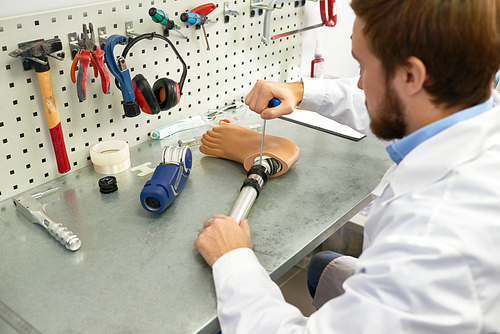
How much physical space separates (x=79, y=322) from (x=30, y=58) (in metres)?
0.61

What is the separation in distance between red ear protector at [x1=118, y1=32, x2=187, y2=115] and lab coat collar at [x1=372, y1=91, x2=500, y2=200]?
735 mm

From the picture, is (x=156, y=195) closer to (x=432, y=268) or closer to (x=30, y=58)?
(x=30, y=58)

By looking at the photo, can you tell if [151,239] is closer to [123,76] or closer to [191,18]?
[123,76]

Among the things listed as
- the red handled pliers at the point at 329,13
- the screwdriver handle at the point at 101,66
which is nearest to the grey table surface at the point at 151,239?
the screwdriver handle at the point at 101,66

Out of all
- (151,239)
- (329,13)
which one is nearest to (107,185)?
(151,239)

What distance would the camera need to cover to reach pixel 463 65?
27.0 inches

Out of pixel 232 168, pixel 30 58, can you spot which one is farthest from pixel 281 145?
pixel 30 58

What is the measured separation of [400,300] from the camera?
0.59m

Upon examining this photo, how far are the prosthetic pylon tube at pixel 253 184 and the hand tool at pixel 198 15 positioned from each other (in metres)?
0.47

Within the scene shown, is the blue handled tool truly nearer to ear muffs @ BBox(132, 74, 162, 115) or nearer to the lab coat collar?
ear muffs @ BBox(132, 74, 162, 115)

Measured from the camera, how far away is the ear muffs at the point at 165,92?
1211 millimetres

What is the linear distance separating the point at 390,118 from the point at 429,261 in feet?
1.01

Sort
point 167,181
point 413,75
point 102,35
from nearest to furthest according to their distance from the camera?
1. point 413,75
2. point 167,181
3. point 102,35

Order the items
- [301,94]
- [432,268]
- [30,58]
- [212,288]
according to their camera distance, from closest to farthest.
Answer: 1. [432,268]
2. [212,288]
3. [30,58]
4. [301,94]
